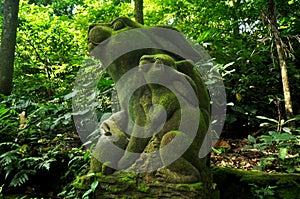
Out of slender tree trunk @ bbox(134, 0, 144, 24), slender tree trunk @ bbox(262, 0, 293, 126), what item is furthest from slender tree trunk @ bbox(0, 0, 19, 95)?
slender tree trunk @ bbox(262, 0, 293, 126)

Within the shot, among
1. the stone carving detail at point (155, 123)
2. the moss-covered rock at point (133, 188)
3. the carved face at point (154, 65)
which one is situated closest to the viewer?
the moss-covered rock at point (133, 188)

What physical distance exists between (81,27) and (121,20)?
624 centimetres

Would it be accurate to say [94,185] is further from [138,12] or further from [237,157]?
[138,12]

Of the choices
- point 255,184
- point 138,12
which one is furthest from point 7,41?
point 255,184

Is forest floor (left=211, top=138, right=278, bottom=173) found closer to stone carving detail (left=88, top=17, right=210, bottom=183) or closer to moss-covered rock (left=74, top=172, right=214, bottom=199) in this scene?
stone carving detail (left=88, top=17, right=210, bottom=183)

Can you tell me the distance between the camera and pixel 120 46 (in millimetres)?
2781

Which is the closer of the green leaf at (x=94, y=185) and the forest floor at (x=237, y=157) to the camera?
the green leaf at (x=94, y=185)

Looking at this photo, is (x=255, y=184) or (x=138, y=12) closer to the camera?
(x=255, y=184)

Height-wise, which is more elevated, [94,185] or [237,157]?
[94,185]

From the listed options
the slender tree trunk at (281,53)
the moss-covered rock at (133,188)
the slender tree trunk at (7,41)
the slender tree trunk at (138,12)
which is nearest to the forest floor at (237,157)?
the slender tree trunk at (281,53)

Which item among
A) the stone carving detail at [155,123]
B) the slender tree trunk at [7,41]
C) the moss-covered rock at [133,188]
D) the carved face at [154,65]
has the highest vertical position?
the slender tree trunk at [7,41]

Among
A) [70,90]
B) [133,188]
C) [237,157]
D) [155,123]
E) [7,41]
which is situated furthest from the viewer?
[70,90]

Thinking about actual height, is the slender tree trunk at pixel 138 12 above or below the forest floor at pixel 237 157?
above

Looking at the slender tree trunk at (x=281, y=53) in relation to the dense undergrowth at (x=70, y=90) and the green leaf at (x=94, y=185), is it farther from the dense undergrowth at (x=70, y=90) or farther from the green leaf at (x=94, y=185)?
the green leaf at (x=94, y=185)
